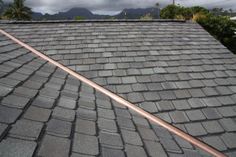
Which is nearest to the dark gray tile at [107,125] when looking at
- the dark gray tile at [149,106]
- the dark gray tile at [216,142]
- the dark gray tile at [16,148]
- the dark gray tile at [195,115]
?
the dark gray tile at [16,148]

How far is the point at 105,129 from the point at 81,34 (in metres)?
5.58

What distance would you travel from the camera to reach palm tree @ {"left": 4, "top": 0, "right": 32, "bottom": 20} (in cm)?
5541

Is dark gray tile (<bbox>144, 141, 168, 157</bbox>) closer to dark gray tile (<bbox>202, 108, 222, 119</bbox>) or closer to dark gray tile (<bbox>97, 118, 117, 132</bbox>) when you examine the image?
dark gray tile (<bbox>97, 118, 117, 132</bbox>)

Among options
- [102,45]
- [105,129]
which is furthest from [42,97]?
[102,45]

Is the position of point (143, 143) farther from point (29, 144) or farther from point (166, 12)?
point (166, 12)

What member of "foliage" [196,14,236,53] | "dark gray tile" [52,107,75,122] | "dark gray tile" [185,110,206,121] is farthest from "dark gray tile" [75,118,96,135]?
"foliage" [196,14,236,53]

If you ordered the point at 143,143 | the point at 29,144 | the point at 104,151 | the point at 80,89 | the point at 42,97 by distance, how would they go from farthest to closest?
the point at 80,89 → the point at 42,97 → the point at 143,143 → the point at 104,151 → the point at 29,144

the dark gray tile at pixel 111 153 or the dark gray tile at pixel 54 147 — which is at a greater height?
the dark gray tile at pixel 54 147

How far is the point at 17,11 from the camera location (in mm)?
55469

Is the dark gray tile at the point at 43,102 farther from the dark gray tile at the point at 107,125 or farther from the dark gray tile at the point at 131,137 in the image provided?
the dark gray tile at the point at 131,137

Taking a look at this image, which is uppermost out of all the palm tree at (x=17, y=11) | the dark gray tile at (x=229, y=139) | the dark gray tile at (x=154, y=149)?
the palm tree at (x=17, y=11)

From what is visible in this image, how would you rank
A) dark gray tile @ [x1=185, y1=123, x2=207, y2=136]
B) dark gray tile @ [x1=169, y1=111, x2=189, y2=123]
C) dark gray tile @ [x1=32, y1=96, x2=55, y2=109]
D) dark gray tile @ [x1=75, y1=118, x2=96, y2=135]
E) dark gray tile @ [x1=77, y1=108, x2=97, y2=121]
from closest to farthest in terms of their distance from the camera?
dark gray tile @ [x1=75, y1=118, x2=96, y2=135] < dark gray tile @ [x1=32, y1=96, x2=55, y2=109] < dark gray tile @ [x1=77, y1=108, x2=97, y2=121] < dark gray tile @ [x1=185, y1=123, x2=207, y2=136] < dark gray tile @ [x1=169, y1=111, x2=189, y2=123]

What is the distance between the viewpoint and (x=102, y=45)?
23.6 ft

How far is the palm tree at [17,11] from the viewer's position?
182 ft
